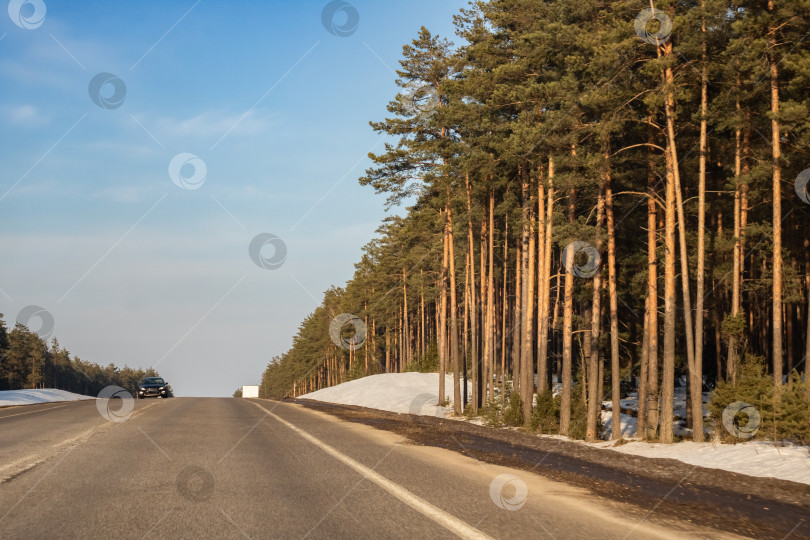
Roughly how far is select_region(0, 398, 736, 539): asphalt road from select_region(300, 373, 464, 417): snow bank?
24840 mm

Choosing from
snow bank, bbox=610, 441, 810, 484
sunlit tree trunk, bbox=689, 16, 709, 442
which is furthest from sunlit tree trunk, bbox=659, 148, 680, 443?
snow bank, bbox=610, 441, 810, 484

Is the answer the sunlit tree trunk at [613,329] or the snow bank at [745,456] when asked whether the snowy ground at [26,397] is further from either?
the snow bank at [745,456]

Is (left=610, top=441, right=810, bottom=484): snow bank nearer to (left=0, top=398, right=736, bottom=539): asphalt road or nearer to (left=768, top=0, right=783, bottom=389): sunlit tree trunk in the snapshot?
(left=768, top=0, right=783, bottom=389): sunlit tree trunk

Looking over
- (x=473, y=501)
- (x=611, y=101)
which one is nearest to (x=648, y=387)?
(x=611, y=101)

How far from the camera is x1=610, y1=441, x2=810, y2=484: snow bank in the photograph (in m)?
13.1

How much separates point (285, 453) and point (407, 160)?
25521mm

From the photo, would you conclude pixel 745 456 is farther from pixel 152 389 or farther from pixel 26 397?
pixel 152 389

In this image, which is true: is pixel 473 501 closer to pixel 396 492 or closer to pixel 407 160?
pixel 396 492

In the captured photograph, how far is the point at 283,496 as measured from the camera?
26.2 ft

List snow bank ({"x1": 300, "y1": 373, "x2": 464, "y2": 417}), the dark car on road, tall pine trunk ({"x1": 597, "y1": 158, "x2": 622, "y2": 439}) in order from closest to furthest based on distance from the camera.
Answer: tall pine trunk ({"x1": 597, "y1": 158, "x2": 622, "y2": 439}), snow bank ({"x1": 300, "y1": 373, "x2": 464, "y2": 417}), the dark car on road

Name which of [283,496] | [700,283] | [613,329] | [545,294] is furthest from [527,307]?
[283,496]

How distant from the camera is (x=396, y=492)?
8.36m

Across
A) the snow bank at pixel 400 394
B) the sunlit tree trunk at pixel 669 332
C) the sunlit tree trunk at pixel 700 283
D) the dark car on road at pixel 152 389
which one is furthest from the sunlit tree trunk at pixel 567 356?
the dark car on road at pixel 152 389

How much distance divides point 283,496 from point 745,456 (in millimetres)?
11647
